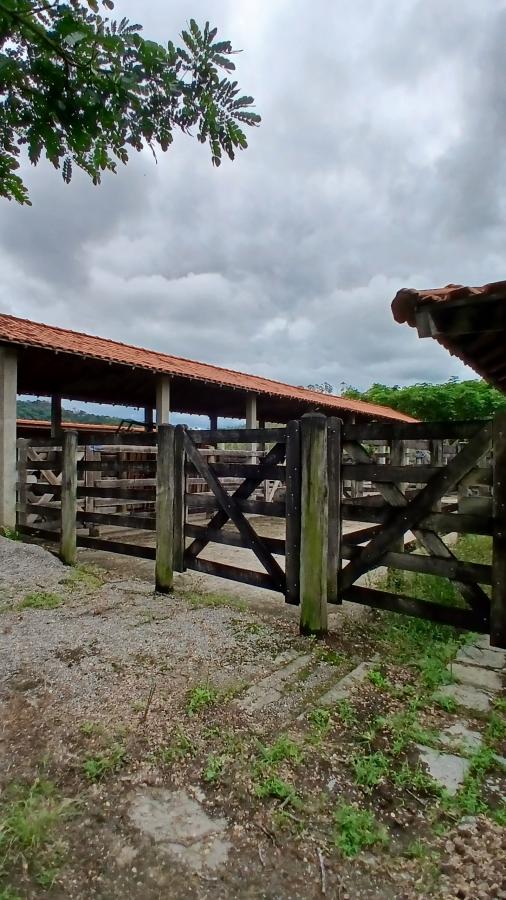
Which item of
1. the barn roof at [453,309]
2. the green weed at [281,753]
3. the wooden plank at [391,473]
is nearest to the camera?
the green weed at [281,753]

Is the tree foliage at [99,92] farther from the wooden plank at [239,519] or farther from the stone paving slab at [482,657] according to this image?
the stone paving slab at [482,657]

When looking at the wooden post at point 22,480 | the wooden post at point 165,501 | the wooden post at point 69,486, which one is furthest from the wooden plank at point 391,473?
the wooden post at point 22,480

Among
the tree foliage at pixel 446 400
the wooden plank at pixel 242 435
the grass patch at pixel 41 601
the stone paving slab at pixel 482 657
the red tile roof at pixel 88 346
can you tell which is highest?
the tree foliage at pixel 446 400

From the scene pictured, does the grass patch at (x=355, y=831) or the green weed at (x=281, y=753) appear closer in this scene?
A: the grass patch at (x=355, y=831)

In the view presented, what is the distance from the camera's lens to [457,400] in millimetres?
28391

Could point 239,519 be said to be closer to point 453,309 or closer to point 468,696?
point 468,696

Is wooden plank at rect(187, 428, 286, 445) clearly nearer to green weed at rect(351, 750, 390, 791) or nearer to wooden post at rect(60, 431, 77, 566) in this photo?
wooden post at rect(60, 431, 77, 566)

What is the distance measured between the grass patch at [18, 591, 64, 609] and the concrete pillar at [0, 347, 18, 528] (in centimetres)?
336

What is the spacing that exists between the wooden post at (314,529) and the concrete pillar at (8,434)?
18.9 feet

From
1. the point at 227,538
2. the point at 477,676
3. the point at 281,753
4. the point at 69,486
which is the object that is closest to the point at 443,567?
the point at 477,676

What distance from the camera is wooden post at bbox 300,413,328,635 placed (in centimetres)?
361

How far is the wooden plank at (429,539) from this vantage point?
311 cm

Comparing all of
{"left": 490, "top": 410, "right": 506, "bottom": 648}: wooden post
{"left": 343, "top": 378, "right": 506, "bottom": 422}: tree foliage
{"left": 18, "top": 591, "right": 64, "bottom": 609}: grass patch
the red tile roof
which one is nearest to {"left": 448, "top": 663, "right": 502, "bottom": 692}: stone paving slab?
{"left": 490, "top": 410, "right": 506, "bottom": 648}: wooden post

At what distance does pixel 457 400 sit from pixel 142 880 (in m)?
30.1
